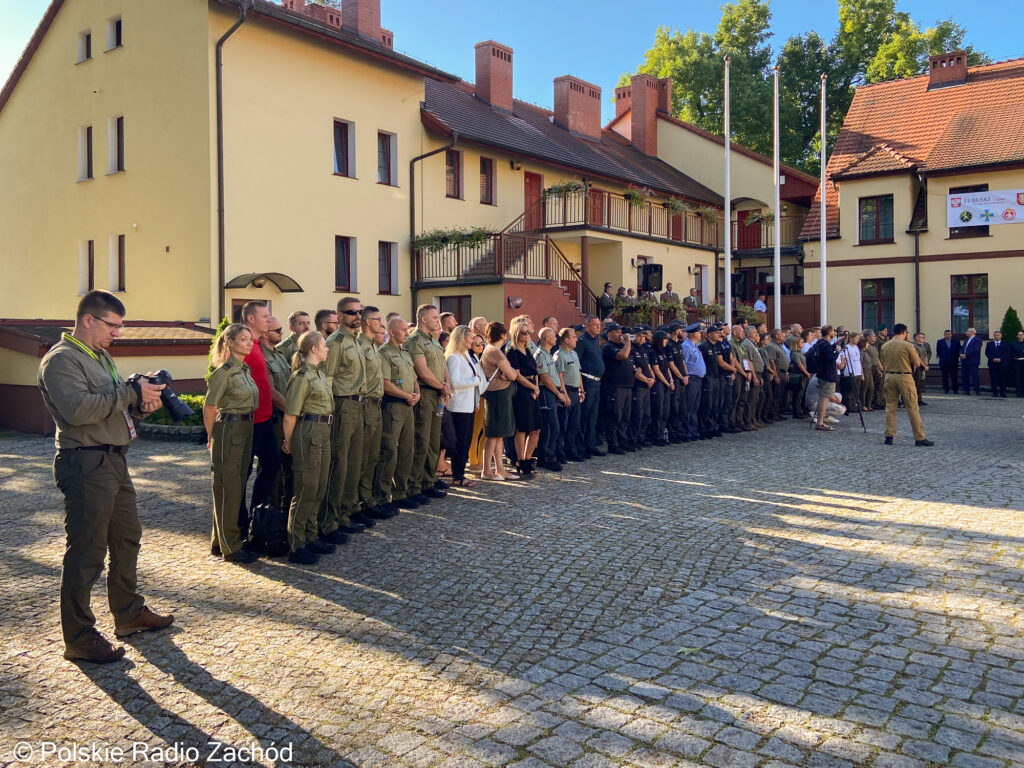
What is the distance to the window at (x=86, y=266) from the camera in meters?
23.6

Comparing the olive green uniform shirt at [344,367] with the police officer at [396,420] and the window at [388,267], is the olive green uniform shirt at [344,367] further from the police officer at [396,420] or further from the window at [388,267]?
the window at [388,267]

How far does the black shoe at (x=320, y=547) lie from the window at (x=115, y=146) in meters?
18.8

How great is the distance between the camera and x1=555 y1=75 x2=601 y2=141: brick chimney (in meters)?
34.6

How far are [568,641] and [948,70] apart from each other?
35.0m

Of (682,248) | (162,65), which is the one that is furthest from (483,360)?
(682,248)

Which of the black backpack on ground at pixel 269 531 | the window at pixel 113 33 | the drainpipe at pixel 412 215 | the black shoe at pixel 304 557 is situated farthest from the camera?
the drainpipe at pixel 412 215

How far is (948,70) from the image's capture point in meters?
33.1

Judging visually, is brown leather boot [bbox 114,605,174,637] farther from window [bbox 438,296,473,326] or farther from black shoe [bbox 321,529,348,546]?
window [bbox 438,296,473,326]

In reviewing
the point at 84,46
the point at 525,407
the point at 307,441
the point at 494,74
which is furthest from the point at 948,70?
the point at 307,441

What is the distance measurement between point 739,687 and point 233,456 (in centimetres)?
412

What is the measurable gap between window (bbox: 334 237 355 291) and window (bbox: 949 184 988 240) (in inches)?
803

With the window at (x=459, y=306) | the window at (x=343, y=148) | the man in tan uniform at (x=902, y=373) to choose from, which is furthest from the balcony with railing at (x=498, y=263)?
the man in tan uniform at (x=902, y=373)

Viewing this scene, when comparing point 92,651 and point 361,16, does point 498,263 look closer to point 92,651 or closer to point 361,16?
point 361,16

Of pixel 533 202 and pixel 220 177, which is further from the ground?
pixel 533 202
